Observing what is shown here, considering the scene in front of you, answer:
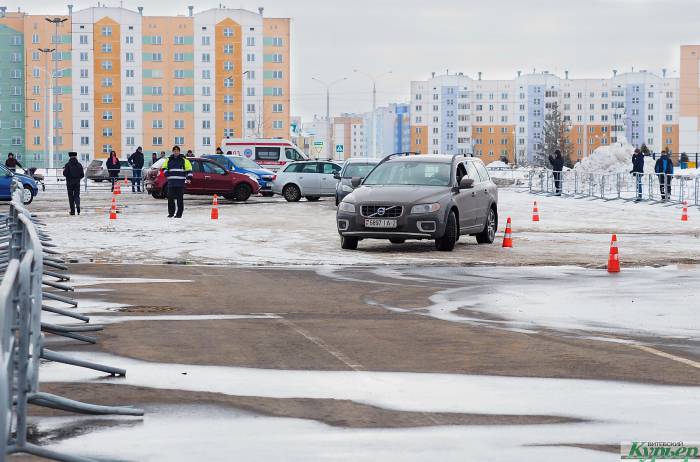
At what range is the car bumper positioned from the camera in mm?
21578

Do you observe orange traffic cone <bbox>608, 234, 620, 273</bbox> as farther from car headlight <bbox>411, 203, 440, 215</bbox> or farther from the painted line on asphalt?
the painted line on asphalt

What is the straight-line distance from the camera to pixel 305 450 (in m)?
6.60

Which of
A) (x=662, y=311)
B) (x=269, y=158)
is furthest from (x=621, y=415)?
(x=269, y=158)

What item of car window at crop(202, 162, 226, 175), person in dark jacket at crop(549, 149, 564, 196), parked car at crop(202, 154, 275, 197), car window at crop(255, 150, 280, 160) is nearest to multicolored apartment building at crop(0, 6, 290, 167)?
car window at crop(255, 150, 280, 160)

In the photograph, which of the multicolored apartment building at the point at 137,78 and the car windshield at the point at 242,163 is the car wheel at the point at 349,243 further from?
the multicolored apartment building at the point at 137,78

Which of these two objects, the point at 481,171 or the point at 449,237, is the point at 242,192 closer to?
the point at 481,171

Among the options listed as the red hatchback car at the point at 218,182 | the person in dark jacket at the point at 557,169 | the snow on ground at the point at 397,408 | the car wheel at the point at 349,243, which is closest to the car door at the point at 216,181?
the red hatchback car at the point at 218,182

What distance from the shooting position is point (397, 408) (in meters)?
7.83

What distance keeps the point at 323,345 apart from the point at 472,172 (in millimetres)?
14091

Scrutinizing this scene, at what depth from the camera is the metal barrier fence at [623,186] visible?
44.3 m

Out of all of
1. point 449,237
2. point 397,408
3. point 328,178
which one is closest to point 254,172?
point 328,178

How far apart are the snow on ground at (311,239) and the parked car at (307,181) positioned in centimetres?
490

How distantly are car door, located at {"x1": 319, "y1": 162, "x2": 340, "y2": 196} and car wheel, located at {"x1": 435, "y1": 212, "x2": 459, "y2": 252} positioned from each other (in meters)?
22.4

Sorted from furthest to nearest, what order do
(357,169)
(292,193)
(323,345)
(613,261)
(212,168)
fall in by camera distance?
Answer: (292,193), (212,168), (357,169), (613,261), (323,345)
